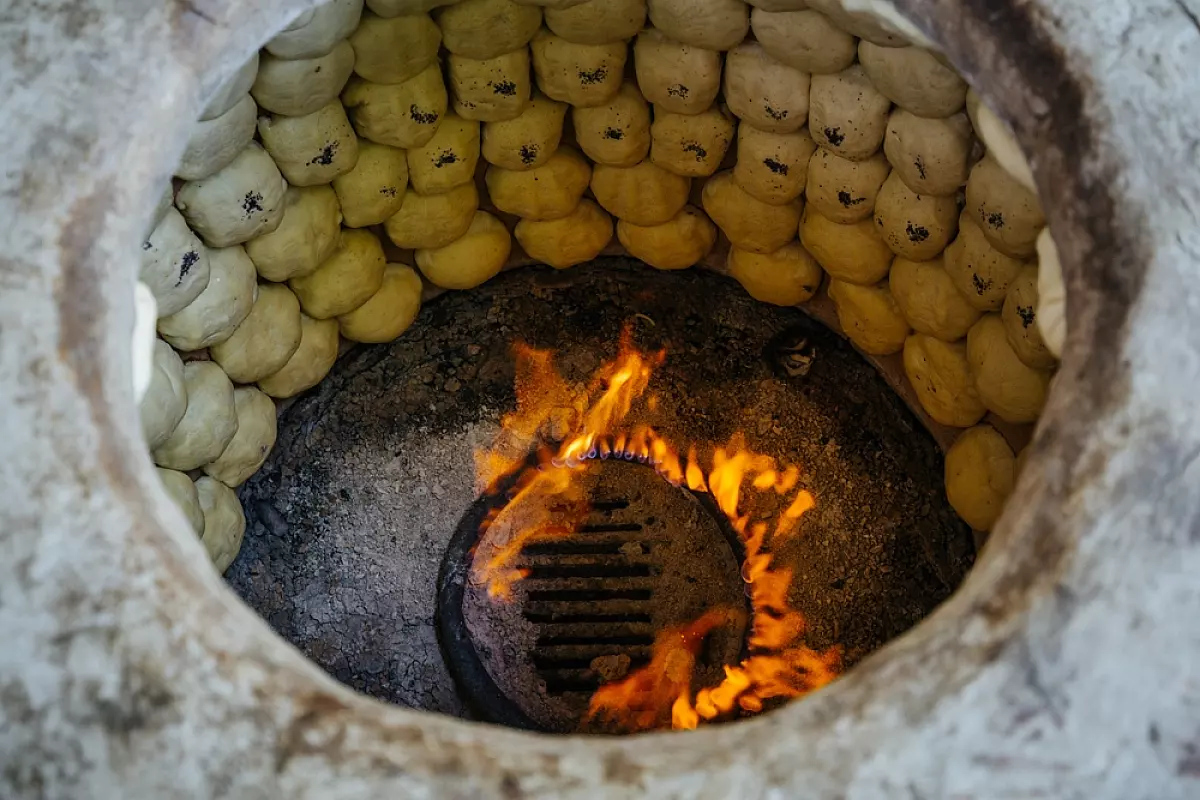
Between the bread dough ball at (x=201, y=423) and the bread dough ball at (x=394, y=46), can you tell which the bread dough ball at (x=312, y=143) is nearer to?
the bread dough ball at (x=394, y=46)

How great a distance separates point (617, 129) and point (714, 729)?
107 cm

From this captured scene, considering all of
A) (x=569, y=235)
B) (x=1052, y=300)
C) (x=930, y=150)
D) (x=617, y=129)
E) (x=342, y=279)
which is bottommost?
(x=342, y=279)

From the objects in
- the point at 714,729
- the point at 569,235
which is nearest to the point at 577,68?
the point at 569,235

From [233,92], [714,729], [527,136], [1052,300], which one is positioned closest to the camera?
[714,729]

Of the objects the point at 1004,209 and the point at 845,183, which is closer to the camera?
the point at 1004,209

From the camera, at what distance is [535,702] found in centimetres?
180

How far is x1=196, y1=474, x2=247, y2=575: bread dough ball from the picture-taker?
1653mm

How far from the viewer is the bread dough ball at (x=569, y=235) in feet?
6.21

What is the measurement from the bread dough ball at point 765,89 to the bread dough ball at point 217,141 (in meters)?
0.63

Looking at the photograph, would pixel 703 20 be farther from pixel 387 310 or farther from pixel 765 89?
pixel 387 310

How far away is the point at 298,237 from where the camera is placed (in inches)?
64.3

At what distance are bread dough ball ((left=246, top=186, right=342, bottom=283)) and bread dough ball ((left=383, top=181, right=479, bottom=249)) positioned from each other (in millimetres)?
120

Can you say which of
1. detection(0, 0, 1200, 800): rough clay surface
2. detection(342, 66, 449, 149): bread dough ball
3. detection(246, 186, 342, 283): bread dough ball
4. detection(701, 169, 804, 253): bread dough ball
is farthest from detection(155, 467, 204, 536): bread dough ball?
detection(701, 169, 804, 253): bread dough ball

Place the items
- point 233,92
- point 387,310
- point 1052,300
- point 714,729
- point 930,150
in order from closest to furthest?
point 714,729
point 1052,300
point 233,92
point 930,150
point 387,310
